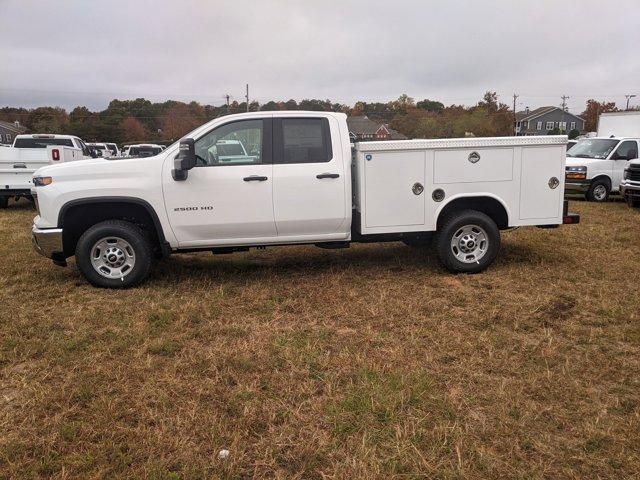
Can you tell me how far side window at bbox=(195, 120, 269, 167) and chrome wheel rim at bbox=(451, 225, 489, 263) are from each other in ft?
8.27

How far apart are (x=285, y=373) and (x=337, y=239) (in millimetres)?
2588

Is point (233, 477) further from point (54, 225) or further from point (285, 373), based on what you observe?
point (54, 225)

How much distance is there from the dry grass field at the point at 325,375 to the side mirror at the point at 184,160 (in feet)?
4.35

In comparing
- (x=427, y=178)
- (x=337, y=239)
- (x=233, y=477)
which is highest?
(x=427, y=178)

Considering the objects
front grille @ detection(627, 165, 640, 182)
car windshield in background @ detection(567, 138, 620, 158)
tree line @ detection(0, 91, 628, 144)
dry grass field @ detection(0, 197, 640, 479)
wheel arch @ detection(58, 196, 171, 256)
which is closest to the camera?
dry grass field @ detection(0, 197, 640, 479)

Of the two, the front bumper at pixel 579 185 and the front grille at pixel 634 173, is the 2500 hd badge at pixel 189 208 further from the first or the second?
the front bumper at pixel 579 185

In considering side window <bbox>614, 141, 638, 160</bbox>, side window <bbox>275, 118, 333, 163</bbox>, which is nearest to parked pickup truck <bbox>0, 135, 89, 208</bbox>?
side window <bbox>275, 118, 333, 163</bbox>

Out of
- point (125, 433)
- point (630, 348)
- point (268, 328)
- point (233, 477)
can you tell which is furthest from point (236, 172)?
point (630, 348)

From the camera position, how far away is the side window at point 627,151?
14.4 m

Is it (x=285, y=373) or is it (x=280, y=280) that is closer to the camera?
(x=285, y=373)

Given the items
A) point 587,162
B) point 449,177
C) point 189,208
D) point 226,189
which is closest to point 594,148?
point 587,162

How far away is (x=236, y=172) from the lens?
582 centimetres

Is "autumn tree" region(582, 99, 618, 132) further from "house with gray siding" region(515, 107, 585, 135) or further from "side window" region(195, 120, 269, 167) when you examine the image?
"side window" region(195, 120, 269, 167)

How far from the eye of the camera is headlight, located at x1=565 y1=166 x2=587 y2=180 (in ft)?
46.0
